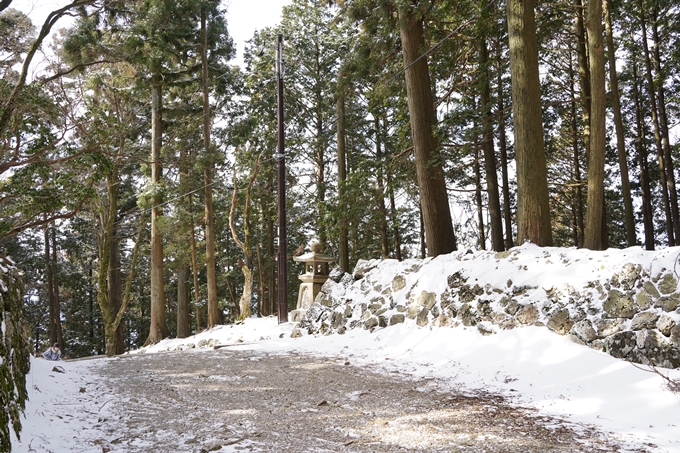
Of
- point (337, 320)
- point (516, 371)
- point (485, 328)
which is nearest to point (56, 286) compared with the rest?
point (337, 320)

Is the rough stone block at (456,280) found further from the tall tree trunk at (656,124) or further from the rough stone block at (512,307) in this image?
the tall tree trunk at (656,124)

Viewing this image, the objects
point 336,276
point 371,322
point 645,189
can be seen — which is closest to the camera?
point 371,322

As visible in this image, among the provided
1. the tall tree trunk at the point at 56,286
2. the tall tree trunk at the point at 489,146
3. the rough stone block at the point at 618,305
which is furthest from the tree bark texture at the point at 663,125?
the tall tree trunk at the point at 56,286

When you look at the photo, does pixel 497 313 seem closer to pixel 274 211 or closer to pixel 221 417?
pixel 221 417

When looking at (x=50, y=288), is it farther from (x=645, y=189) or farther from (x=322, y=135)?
(x=645, y=189)

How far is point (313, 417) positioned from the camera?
4145 millimetres

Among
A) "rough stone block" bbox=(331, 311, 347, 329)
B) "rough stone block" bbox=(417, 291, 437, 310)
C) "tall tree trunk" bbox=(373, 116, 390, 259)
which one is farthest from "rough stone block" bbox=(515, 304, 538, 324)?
"tall tree trunk" bbox=(373, 116, 390, 259)

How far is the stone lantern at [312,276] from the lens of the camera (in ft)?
40.6

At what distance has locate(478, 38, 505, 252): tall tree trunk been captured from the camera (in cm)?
984

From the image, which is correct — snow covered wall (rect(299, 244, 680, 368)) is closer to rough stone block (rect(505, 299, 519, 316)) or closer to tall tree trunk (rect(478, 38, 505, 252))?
rough stone block (rect(505, 299, 519, 316))

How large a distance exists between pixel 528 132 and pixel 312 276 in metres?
6.90

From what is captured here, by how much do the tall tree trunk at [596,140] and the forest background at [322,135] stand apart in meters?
0.03

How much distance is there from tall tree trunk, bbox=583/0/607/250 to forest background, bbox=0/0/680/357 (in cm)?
3

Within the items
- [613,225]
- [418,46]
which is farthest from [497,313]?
[613,225]
